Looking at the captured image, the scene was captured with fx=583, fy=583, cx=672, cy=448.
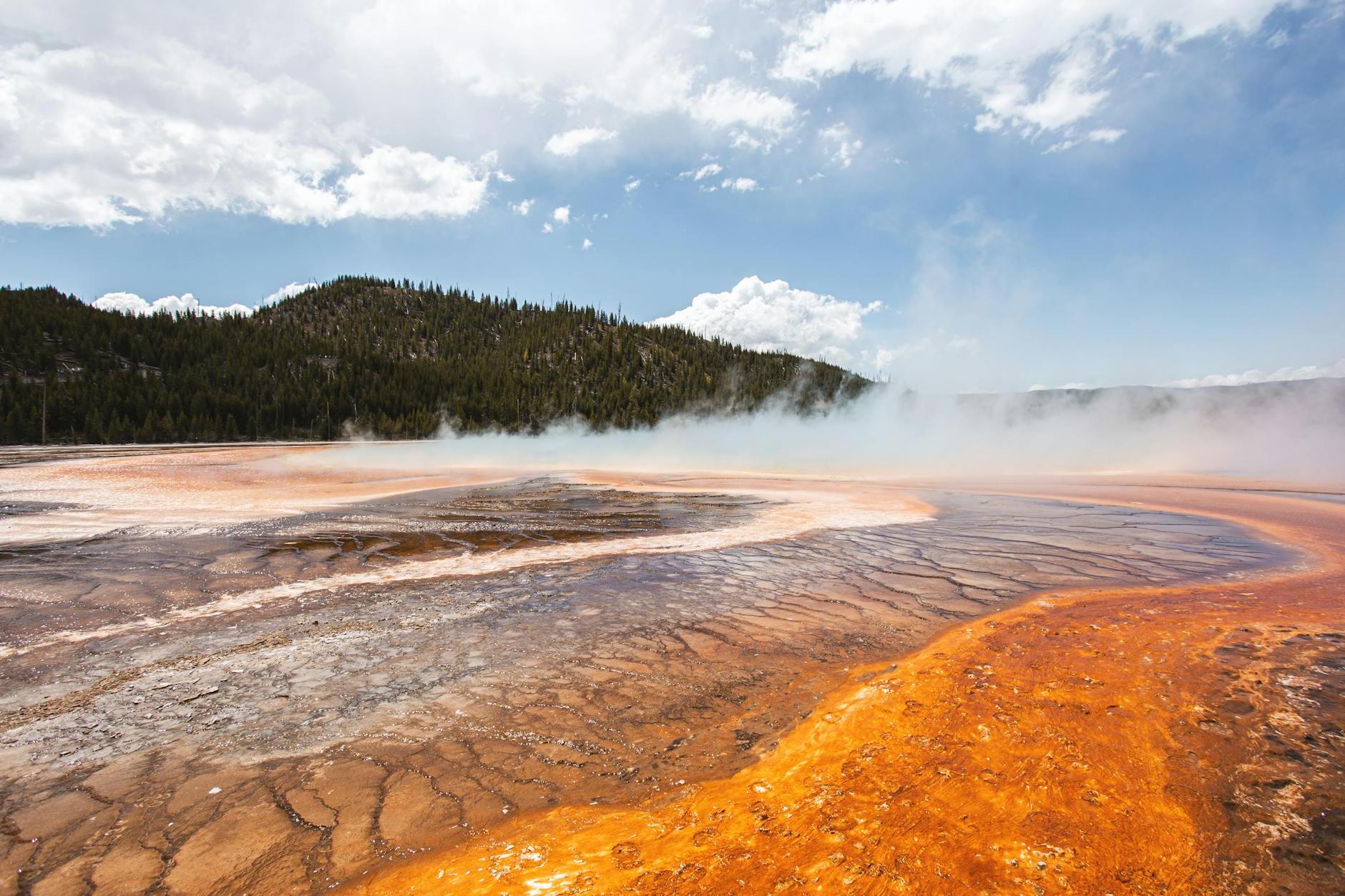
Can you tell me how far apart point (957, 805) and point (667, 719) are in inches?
78.2

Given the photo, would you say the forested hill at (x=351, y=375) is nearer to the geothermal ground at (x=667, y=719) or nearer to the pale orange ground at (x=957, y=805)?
the geothermal ground at (x=667, y=719)

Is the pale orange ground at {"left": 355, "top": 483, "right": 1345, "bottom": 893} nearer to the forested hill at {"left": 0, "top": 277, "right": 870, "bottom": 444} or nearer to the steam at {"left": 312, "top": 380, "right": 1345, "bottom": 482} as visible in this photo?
the steam at {"left": 312, "top": 380, "right": 1345, "bottom": 482}

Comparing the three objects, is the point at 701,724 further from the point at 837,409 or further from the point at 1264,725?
the point at 837,409

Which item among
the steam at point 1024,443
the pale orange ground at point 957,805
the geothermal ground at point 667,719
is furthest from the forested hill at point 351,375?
the pale orange ground at point 957,805

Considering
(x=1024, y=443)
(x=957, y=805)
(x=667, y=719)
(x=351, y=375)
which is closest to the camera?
(x=957, y=805)

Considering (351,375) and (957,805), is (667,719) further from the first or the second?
(351,375)

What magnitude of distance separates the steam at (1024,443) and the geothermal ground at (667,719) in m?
21.1

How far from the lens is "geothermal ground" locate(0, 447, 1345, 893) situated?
292 centimetres

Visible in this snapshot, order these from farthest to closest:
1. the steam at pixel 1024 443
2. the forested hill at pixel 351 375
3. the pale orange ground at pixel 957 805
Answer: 1. the forested hill at pixel 351 375
2. the steam at pixel 1024 443
3. the pale orange ground at pixel 957 805

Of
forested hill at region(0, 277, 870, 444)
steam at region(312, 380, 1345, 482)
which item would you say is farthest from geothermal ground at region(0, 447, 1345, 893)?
forested hill at region(0, 277, 870, 444)

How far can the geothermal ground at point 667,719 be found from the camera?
2.92 meters

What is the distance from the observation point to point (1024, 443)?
152 ft

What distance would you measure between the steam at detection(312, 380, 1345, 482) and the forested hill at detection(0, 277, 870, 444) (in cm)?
3101

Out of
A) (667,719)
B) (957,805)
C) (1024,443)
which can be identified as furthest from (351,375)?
(957,805)
